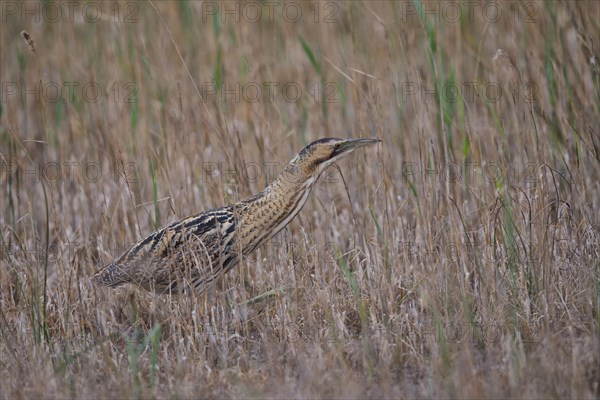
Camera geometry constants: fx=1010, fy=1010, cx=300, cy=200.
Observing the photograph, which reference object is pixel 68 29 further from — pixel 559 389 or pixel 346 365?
pixel 559 389

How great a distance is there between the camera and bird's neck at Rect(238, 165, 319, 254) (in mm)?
4168

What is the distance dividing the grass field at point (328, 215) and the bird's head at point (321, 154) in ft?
0.58

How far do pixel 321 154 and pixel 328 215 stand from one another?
62 centimetres

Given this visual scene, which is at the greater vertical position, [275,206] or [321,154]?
[321,154]

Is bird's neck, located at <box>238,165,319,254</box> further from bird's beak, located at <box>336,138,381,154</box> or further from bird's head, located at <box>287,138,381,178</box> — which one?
bird's beak, located at <box>336,138,381,154</box>

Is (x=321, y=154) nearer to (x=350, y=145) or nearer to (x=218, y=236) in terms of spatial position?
(x=350, y=145)

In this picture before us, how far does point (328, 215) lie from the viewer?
187 inches

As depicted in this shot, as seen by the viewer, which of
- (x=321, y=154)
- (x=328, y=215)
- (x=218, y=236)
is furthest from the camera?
(x=328, y=215)

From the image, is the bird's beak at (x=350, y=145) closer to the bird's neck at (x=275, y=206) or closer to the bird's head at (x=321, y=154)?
the bird's head at (x=321, y=154)

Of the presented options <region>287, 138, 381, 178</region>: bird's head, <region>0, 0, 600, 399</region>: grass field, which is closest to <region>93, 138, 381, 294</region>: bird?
<region>287, 138, 381, 178</region>: bird's head

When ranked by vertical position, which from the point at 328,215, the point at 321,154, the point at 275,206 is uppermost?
the point at 321,154

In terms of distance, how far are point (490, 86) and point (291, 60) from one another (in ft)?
4.18

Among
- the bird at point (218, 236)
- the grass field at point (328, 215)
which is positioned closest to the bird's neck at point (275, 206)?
the bird at point (218, 236)

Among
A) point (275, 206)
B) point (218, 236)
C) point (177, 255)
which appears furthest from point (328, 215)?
point (177, 255)
